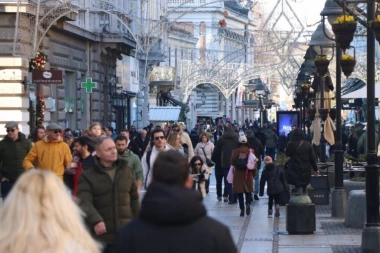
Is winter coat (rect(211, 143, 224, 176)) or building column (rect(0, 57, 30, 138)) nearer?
winter coat (rect(211, 143, 224, 176))

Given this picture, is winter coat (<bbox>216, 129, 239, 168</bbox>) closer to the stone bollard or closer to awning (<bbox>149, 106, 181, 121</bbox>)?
the stone bollard

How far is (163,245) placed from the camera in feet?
17.4

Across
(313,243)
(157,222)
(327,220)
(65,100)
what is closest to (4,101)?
(65,100)

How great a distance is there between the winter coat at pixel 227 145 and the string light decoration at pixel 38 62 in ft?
25.9

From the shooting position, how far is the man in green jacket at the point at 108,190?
9.64 meters

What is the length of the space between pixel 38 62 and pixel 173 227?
26.4 meters

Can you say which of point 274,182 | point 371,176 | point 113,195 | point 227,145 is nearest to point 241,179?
point 274,182

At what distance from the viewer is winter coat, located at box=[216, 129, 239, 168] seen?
962 inches

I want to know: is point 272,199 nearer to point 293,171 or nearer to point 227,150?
point 293,171

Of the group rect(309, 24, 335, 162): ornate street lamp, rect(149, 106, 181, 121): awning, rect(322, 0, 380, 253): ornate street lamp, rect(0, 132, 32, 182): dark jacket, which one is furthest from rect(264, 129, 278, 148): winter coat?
rect(322, 0, 380, 253): ornate street lamp

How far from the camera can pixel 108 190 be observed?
970 centimetres

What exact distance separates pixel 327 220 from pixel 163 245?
1489cm

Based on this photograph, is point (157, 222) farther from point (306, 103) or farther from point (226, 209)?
→ point (306, 103)

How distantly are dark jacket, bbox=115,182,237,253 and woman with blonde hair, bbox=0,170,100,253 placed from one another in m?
0.43
